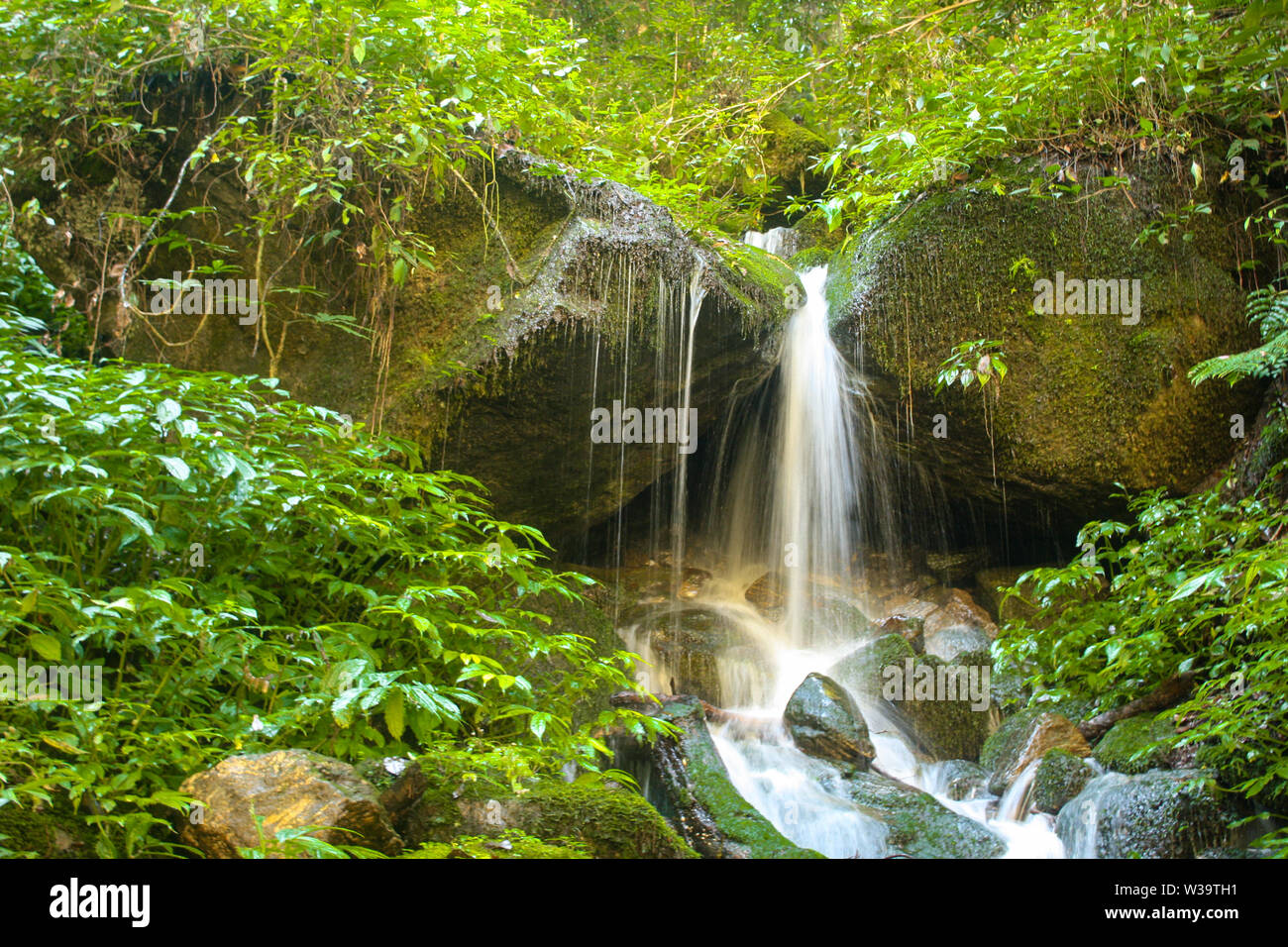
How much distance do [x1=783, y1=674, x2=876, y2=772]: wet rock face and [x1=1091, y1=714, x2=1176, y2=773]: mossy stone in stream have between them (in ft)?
4.72

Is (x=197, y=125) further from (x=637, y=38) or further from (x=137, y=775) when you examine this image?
(x=637, y=38)

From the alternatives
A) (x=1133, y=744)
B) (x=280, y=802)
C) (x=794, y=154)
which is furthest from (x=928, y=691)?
(x=794, y=154)

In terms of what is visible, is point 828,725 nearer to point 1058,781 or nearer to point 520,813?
point 1058,781

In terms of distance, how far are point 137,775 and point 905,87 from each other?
7763 millimetres

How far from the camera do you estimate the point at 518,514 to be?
709 centimetres

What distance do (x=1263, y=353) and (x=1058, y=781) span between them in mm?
2998

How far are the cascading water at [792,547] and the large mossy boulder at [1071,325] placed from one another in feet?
2.07

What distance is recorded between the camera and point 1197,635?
17.3 ft

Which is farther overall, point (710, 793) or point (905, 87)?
point (905, 87)

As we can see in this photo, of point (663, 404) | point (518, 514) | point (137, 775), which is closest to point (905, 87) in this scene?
point (663, 404)

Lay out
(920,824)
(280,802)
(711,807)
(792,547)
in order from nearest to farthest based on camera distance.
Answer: (280,802) → (711,807) → (920,824) → (792,547)

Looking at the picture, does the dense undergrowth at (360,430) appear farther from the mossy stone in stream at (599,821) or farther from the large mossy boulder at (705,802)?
the large mossy boulder at (705,802)

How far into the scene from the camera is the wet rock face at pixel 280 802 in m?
2.65

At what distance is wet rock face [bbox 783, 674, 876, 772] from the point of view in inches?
232
